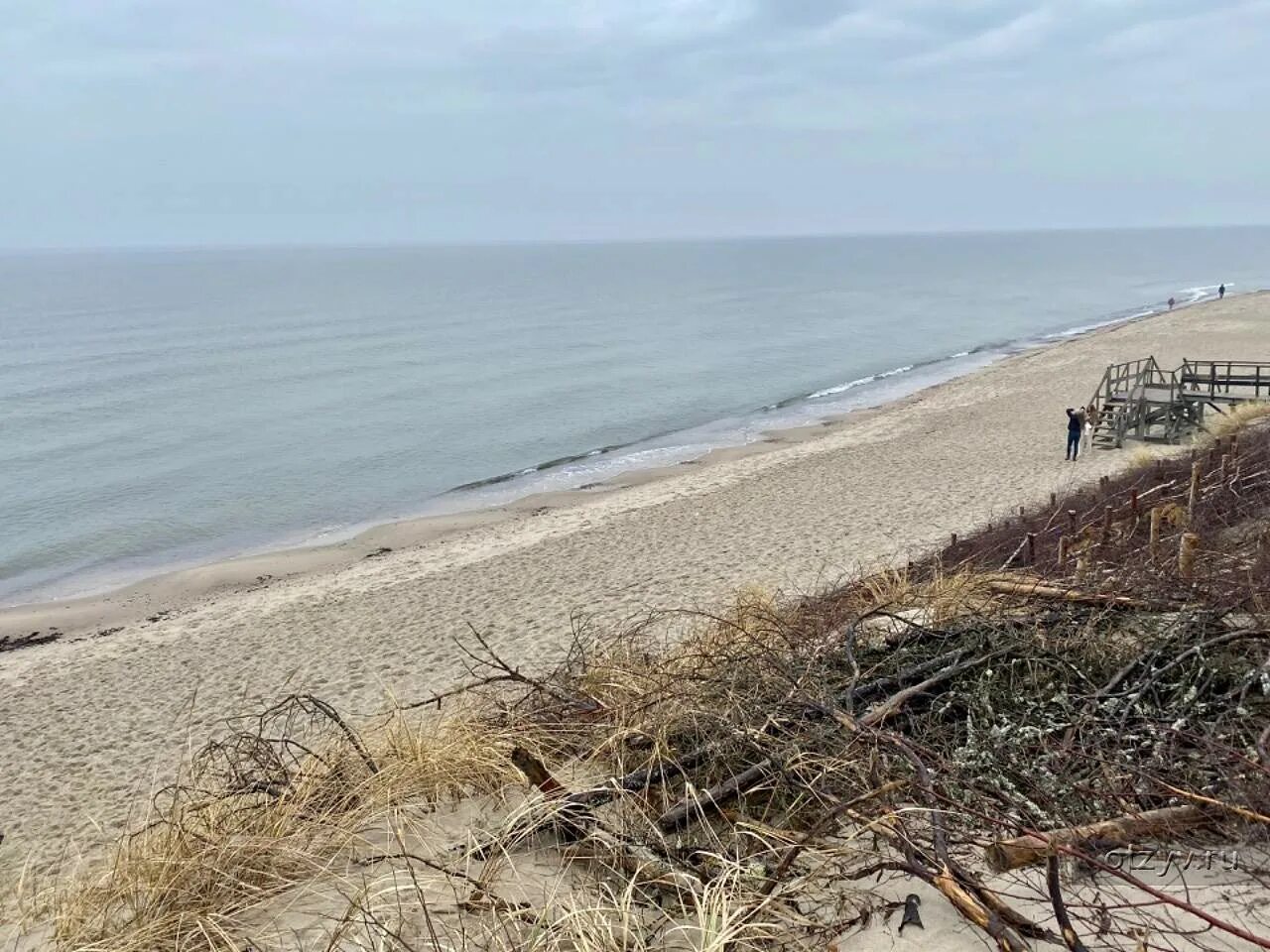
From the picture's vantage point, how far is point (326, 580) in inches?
716

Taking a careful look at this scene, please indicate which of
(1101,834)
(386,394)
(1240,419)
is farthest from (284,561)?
(386,394)

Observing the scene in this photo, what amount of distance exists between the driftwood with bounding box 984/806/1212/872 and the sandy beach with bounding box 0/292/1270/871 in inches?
171

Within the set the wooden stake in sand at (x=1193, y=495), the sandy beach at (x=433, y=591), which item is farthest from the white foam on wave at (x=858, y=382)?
the wooden stake in sand at (x=1193, y=495)

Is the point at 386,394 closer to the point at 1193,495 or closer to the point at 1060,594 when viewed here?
the point at 1193,495

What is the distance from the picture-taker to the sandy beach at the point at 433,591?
10.7 meters

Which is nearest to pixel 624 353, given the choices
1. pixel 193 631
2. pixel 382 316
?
pixel 382 316

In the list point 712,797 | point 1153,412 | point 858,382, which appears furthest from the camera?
point 858,382

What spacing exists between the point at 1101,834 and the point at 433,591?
45.8ft

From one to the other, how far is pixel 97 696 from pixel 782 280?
12489 cm

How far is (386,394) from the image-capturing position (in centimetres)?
4281

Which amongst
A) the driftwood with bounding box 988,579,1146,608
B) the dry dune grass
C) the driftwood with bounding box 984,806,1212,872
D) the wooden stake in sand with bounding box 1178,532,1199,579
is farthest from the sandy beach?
the driftwood with bounding box 984,806,1212,872

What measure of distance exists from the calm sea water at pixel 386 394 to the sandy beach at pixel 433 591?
12.9 feet

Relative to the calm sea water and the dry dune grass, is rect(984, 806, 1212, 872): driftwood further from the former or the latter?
the calm sea water

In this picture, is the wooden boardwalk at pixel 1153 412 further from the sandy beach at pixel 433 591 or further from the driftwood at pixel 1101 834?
the driftwood at pixel 1101 834
